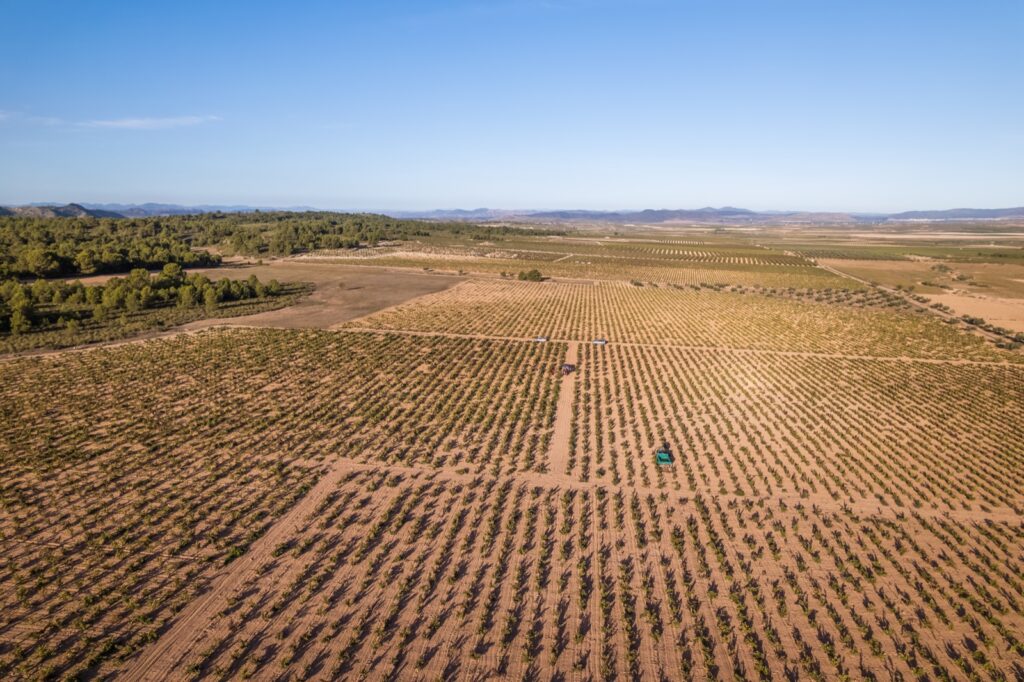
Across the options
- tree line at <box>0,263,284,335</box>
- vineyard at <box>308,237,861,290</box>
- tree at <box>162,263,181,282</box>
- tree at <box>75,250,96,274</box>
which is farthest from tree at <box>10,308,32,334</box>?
vineyard at <box>308,237,861,290</box>

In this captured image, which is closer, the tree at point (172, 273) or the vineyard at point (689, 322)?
the vineyard at point (689, 322)

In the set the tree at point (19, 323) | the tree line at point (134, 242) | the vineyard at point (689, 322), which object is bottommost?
the vineyard at point (689, 322)

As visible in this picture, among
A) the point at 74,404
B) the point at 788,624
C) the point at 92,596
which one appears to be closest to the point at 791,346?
the point at 788,624

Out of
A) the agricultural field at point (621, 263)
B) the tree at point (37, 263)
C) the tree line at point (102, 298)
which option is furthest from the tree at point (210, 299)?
the agricultural field at point (621, 263)

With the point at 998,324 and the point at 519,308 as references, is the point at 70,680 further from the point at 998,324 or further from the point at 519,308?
the point at 998,324

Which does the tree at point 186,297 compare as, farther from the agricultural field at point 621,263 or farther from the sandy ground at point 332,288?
the agricultural field at point 621,263
